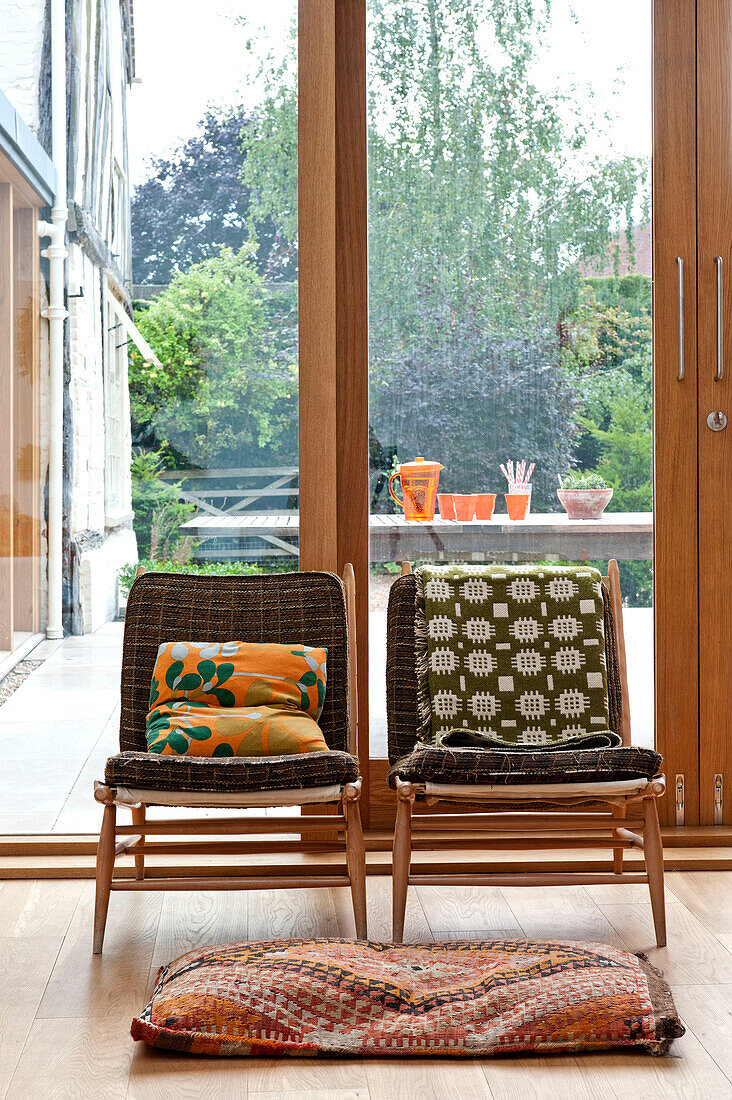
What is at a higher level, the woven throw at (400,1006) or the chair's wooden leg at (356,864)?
the chair's wooden leg at (356,864)

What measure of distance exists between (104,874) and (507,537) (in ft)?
4.80

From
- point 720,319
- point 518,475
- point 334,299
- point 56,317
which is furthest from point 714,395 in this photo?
point 56,317

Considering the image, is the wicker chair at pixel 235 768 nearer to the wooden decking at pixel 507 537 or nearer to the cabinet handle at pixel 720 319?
the wooden decking at pixel 507 537

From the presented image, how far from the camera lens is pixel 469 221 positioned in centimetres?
315

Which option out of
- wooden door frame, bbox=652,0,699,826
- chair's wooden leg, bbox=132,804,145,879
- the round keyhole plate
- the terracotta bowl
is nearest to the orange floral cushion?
chair's wooden leg, bbox=132,804,145,879

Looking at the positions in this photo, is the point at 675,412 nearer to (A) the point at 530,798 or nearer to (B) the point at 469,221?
(B) the point at 469,221

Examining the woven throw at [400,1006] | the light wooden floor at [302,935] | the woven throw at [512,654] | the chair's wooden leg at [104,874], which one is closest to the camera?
the light wooden floor at [302,935]

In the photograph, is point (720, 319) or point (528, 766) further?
point (720, 319)

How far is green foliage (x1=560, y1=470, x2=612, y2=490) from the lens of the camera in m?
3.21

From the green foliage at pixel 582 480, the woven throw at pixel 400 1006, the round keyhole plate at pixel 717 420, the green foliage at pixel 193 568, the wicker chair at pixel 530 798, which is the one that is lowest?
the woven throw at pixel 400 1006

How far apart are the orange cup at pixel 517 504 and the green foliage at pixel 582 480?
0.12 metres

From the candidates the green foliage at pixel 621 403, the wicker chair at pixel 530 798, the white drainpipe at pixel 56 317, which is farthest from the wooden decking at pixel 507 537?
the wicker chair at pixel 530 798

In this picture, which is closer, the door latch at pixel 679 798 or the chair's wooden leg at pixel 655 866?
the chair's wooden leg at pixel 655 866

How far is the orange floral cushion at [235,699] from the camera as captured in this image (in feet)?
8.44
